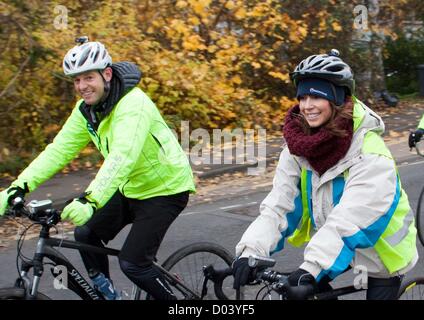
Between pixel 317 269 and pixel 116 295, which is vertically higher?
pixel 317 269

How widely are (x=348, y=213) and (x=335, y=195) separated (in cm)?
20

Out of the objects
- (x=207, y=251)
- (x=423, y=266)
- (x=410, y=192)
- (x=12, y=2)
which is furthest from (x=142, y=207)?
(x=12, y=2)

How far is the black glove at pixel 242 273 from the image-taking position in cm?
327

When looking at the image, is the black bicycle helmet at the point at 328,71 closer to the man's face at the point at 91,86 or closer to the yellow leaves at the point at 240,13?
the man's face at the point at 91,86

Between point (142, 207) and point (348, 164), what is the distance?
5.41ft

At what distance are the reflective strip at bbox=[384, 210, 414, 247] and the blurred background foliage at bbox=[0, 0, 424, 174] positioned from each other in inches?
305

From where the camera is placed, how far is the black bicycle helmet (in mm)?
3479

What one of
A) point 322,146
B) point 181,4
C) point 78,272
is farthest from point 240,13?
point 322,146

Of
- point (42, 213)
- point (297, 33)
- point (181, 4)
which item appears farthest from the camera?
point (297, 33)

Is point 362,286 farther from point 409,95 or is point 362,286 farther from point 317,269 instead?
point 409,95

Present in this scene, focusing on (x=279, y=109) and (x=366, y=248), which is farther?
(x=279, y=109)

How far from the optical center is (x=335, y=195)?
3547 millimetres

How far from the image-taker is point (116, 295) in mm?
4789

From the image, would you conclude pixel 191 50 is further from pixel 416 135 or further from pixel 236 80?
pixel 416 135
